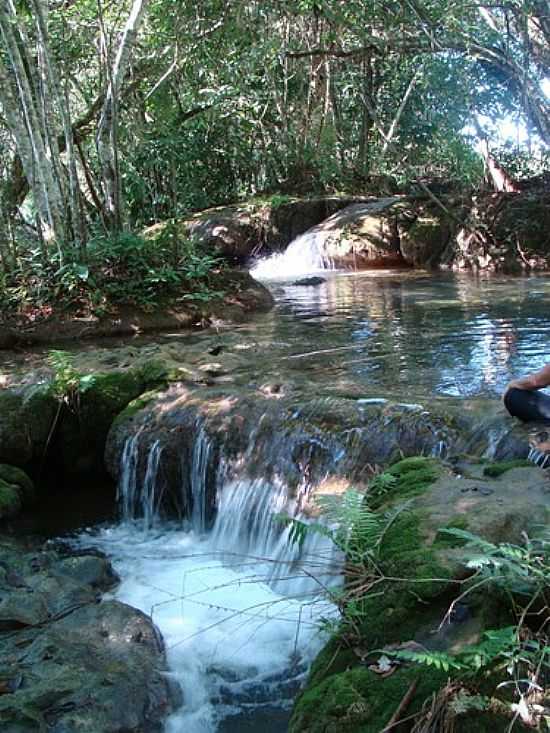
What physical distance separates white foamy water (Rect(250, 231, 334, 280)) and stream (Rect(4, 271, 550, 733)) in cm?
820

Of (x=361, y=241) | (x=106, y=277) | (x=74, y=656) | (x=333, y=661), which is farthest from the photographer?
(x=361, y=241)

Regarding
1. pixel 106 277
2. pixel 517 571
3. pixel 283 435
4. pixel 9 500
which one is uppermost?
pixel 106 277

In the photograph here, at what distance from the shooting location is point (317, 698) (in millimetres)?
2984

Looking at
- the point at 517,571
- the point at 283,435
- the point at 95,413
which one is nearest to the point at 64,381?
the point at 95,413

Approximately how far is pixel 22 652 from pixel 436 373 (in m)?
5.26

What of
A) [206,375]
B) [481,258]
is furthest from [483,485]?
[481,258]

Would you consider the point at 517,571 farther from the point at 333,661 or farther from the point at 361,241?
the point at 361,241

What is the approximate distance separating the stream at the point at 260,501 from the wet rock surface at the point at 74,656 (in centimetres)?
23

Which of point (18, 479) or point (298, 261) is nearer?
point (18, 479)

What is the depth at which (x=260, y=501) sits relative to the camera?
6578 mm

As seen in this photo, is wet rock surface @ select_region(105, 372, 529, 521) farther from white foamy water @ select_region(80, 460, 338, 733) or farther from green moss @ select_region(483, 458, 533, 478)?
green moss @ select_region(483, 458, 533, 478)

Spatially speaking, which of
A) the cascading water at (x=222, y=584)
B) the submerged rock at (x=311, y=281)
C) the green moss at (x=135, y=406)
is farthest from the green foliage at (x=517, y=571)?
the submerged rock at (x=311, y=281)

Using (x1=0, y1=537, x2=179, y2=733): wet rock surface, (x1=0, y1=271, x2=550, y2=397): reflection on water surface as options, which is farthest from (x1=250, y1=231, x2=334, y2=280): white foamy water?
(x1=0, y1=537, x2=179, y2=733): wet rock surface

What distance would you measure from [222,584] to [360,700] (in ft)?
8.98
